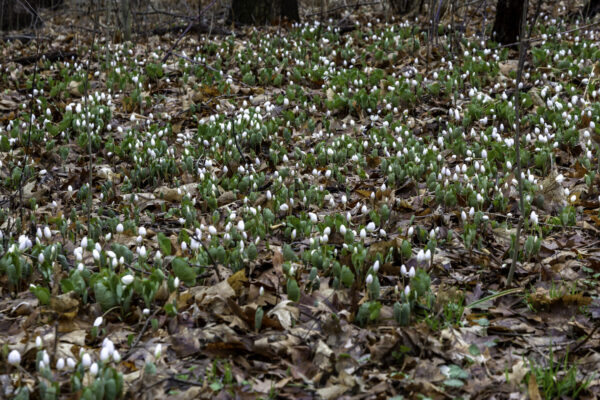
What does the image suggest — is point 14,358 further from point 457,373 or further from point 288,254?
point 457,373

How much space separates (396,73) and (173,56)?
3.66m

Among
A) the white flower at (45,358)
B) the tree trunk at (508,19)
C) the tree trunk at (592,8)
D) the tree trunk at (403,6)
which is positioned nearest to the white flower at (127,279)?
the white flower at (45,358)

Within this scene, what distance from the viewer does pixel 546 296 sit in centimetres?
318

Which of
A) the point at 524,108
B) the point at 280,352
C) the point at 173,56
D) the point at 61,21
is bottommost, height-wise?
the point at 280,352

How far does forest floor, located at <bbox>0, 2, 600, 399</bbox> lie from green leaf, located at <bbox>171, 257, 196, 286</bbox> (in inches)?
0.6

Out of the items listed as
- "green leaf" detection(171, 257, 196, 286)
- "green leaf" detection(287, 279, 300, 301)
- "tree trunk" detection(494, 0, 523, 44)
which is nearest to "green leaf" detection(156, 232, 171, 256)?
"green leaf" detection(171, 257, 196, 286)

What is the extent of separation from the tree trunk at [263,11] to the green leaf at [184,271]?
8439 millimetres

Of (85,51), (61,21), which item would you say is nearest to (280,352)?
(85,51)

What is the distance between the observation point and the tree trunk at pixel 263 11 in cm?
1099

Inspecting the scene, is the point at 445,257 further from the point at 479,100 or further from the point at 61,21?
the point at 61,21

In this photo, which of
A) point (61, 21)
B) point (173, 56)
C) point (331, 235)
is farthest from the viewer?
point (61, 21)

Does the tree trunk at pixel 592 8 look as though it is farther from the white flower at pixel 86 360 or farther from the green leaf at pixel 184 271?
the white flower at pixel 86 360

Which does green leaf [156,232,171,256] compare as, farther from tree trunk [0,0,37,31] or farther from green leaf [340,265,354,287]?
tree trunk [0,0,37,31]

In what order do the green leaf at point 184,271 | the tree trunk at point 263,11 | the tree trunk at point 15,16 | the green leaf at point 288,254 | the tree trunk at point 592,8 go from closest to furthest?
the green leaf at point 184,271, the green leaf at point 288,254, the tree trunk at point 592,8, the tree trunk at point 263,11, the tree trunk at point 15,16
